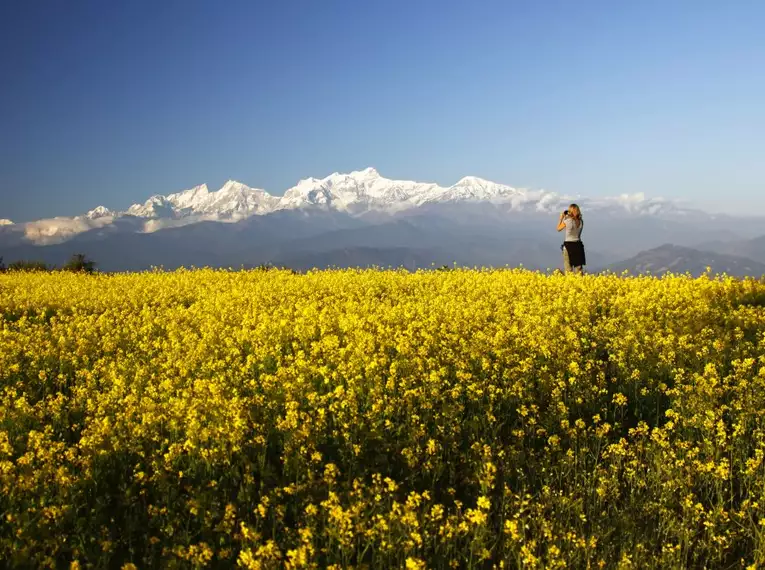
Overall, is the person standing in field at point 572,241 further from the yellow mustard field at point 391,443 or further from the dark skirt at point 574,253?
the yellow mustard field at point 391,443

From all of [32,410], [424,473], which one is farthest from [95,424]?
[424,473]

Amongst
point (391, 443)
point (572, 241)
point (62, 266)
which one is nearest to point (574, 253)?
point (572, 241)

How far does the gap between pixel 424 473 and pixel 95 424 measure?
12.8 ft

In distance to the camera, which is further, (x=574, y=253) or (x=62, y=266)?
(x=62, y=266)

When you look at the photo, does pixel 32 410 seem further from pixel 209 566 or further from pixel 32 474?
pixel 209 566

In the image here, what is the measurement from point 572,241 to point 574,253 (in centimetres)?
47

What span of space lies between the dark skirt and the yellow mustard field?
8.72 meters

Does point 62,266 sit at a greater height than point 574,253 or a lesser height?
greater

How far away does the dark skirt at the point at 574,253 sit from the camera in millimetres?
22250

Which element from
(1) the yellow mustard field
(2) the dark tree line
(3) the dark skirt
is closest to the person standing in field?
(3) the dark skirt

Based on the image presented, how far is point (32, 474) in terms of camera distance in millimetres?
5656

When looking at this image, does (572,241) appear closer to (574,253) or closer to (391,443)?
(574,253)

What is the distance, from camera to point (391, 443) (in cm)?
717

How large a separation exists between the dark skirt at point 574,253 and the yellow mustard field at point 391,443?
28.6 ft
